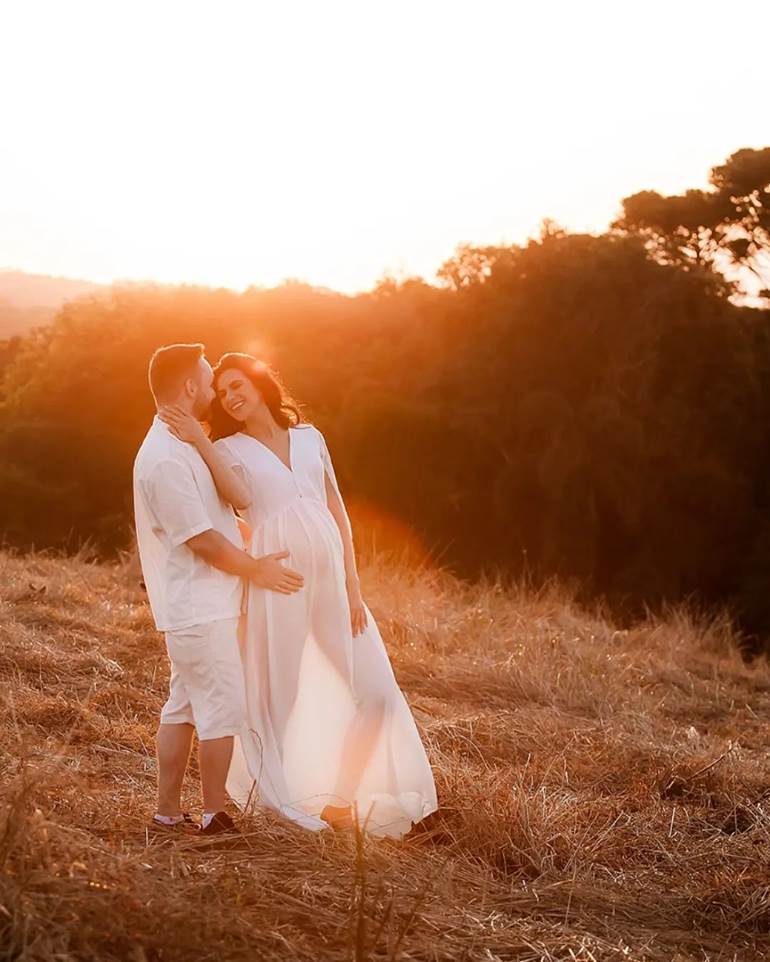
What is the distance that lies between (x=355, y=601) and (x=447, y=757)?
125 cm

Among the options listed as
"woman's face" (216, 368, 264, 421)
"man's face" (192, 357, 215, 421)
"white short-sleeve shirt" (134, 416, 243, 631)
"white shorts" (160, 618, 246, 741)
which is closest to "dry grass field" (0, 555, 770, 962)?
"white shorts" (160, 618, 246, 741)

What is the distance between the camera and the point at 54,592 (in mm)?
8000

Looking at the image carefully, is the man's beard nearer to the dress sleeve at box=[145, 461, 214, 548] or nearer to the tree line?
the dress sleeve at box=[145, 461, 214, 548]

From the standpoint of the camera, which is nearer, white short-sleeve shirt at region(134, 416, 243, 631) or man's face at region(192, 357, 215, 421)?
white short-sleeve shirt at region(134, 416, 243, 631)

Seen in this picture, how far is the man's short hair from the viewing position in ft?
11.9

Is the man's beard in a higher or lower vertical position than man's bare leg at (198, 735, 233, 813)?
higher

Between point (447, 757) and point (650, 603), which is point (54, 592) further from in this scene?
point (650, 603)

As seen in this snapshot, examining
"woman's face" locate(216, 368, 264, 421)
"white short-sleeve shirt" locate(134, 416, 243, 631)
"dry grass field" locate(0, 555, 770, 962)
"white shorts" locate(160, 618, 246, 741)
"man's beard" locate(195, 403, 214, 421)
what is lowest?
"dry grass field" locate(0, 555, 770, 962)

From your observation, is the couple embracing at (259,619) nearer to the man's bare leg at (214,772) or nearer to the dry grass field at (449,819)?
the man's bare leg at (214,772)

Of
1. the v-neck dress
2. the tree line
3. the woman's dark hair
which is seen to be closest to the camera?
the v-neck dress

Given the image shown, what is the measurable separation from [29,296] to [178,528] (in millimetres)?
57649

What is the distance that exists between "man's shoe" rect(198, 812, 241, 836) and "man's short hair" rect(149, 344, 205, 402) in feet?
4.23

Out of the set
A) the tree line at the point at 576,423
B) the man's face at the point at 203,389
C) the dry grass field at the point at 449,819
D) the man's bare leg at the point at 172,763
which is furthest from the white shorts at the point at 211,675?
the tree line at the point at 576,423

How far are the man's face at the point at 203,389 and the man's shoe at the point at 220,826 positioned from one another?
1.25m
